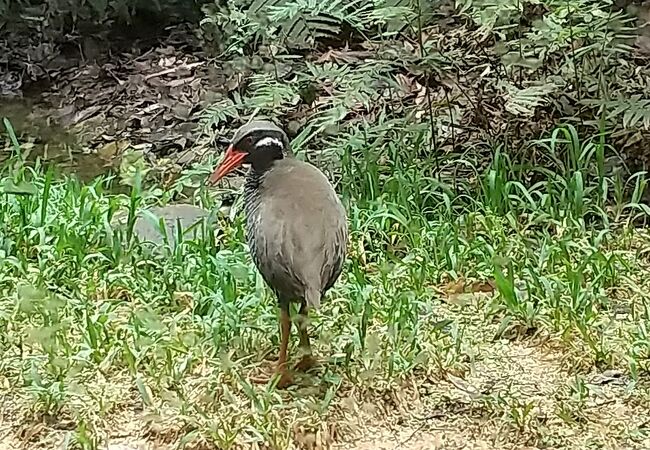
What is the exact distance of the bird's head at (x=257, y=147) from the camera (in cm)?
394

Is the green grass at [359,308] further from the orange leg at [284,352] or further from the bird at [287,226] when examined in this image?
the bird at [287,226]

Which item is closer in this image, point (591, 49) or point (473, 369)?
point (473, 369)

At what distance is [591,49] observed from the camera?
545 centimetres

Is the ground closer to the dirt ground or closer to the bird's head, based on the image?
the dirt ground

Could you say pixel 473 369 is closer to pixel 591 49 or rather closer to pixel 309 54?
pixel 591 49

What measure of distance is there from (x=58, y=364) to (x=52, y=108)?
4516 mm

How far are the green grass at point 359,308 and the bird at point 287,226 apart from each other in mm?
266

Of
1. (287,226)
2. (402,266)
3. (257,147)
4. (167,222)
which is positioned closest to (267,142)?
(257,147)

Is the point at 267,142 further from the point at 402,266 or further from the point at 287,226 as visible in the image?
the point at 402,266

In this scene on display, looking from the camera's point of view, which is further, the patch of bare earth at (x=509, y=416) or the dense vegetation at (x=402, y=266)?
the dense vegetation at (x=402, y=266)

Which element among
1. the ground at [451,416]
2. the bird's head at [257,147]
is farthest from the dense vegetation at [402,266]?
the bird's head at [257,147]

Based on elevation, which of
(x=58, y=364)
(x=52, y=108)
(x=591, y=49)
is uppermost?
(x=591, y=49)

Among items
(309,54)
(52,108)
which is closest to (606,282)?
(309,54)

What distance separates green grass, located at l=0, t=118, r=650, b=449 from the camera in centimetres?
373
